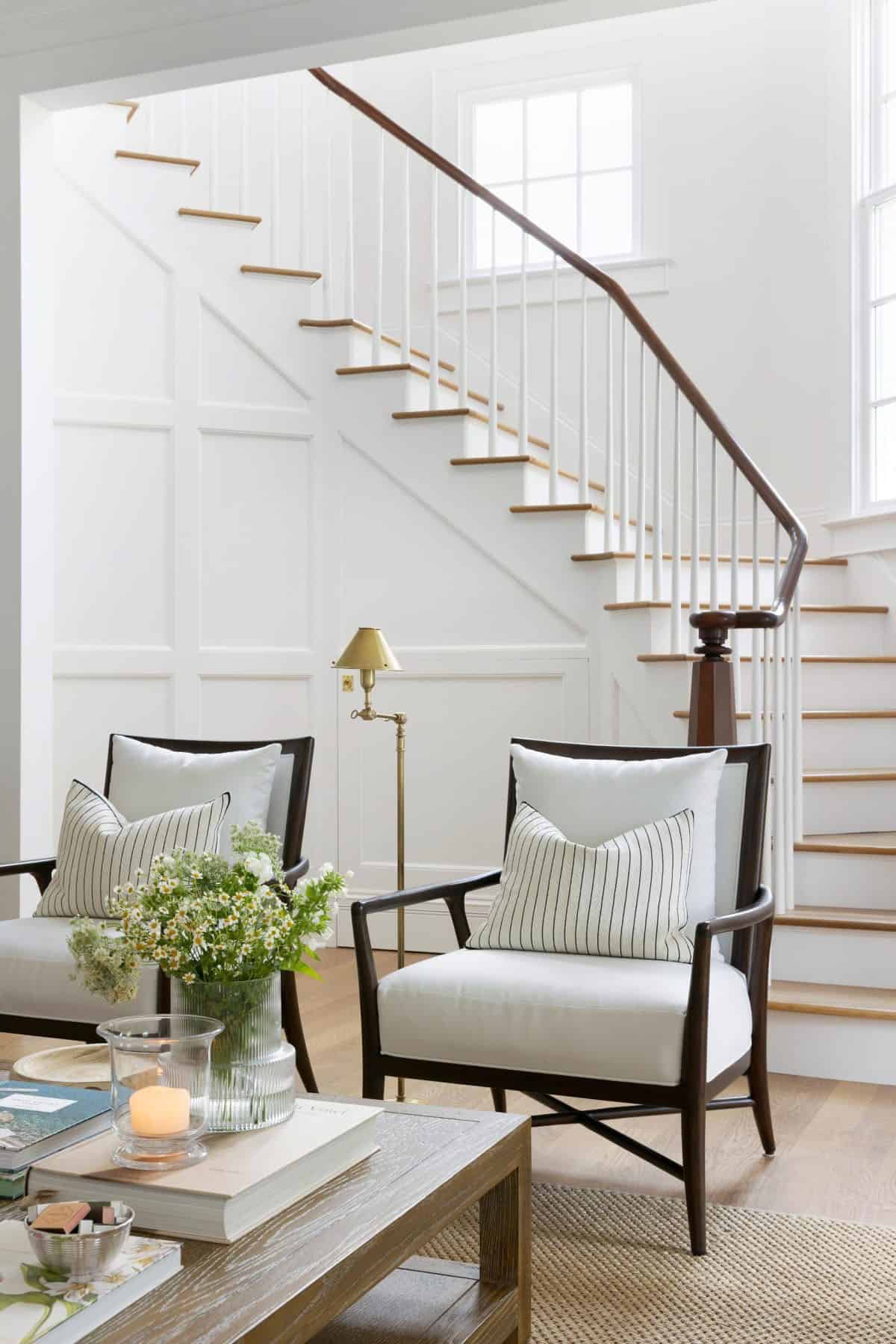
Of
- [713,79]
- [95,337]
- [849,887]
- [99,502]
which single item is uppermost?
[713,79]

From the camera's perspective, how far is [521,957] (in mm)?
2777

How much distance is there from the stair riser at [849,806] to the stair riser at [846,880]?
32 cm

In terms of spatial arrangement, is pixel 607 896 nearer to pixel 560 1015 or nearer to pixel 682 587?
pixel 560 1015

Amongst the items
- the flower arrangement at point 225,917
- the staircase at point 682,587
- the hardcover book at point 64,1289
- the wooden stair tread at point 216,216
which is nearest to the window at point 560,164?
the staircase at point 682,587

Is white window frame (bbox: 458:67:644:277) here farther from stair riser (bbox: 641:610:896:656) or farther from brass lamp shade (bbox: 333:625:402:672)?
brass lamp shade (bbox: 333:625:402:672)

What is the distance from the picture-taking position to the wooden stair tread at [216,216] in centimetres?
508

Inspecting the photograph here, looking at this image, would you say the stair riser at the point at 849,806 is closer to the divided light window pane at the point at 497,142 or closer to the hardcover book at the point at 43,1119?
the hardcover book at the point at 43,1119

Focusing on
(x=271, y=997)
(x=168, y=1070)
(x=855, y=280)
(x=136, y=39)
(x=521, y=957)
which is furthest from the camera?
(x=855, y=280)

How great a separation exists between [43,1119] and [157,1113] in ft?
0.76

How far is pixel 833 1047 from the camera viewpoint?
11.5 feet

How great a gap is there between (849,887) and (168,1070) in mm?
2776

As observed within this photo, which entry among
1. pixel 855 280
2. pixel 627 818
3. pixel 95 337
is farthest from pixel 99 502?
pixel 855 280

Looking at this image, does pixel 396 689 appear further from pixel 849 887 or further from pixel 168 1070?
pixel 168 1070

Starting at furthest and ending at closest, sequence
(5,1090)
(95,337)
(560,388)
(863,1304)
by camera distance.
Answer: (560,388)
(95,337)
(863,1304)
(5,1090)
